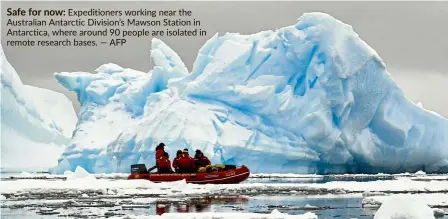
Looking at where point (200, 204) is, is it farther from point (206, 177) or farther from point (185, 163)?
point (185, 163)

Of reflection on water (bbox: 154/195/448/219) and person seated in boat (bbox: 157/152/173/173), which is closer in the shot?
reflection on water (bbox: 154/195/448/219)


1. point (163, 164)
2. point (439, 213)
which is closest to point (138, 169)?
point (163, 164)

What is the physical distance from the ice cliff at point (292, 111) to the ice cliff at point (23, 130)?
17942mm

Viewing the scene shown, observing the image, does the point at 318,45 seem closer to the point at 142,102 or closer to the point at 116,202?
the point at 142,102

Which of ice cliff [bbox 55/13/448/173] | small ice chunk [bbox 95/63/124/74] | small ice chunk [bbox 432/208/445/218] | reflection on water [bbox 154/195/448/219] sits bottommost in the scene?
small ice chunk [bbox 432/208/445/218]

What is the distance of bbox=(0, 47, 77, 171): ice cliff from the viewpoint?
44634 mm

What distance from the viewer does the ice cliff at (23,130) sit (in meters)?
44.6

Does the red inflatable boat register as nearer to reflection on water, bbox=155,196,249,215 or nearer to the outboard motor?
the outboard motor

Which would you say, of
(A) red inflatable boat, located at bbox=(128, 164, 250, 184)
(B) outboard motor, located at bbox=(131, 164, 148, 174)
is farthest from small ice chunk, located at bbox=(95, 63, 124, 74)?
(A) red inflatable boat, located at bbox=(128, 164, 250, 184)

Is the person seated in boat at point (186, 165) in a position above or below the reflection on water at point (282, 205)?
above

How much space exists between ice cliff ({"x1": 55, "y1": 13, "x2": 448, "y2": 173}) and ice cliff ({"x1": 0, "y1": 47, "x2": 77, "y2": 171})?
17.9 m

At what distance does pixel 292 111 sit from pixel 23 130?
95.0 ft

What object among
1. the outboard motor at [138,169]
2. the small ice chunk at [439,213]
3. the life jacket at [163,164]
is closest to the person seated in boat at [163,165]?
the life jacket at [163,164]

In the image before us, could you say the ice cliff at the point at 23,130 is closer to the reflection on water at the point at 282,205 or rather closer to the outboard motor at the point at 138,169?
the outboard motor at the point at 138,169
